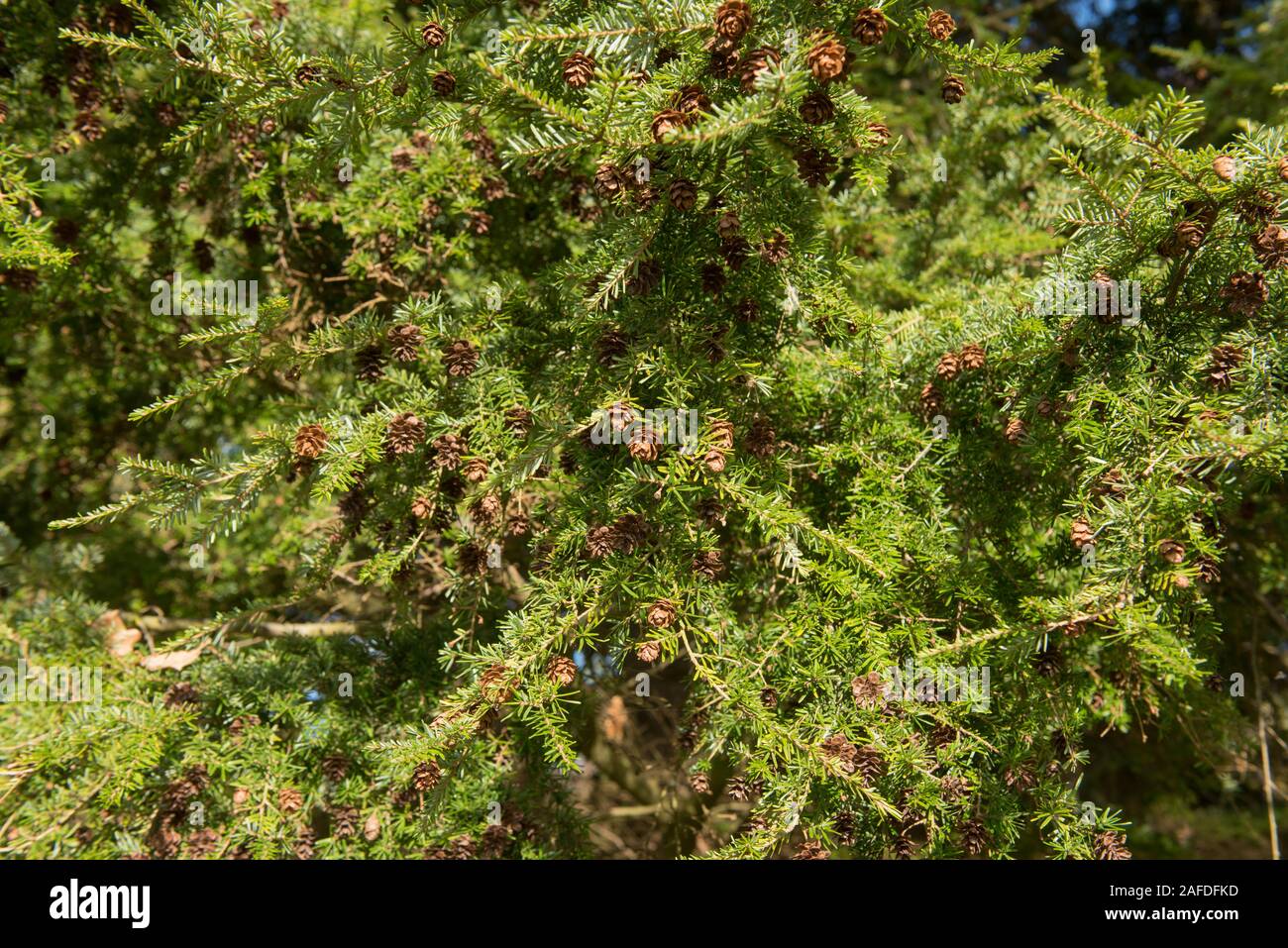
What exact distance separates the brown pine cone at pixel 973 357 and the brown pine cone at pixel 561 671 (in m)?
0.82

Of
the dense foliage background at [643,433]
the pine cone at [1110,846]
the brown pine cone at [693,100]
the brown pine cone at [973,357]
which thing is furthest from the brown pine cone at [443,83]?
the pine cone at [1110,846]

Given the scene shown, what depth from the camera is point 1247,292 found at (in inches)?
50.4

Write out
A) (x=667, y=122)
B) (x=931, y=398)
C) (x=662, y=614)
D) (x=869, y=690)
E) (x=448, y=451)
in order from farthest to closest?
1. (x=931, y=398)
2. (x=448, y=451)
3. (x=869, y=690)
4. (x=662, y=614)
5. (x=667, y=122)

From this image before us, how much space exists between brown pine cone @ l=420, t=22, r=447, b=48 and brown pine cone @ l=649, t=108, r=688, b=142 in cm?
39

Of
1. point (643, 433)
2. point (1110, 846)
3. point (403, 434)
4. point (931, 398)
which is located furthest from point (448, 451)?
point (1110, 846)

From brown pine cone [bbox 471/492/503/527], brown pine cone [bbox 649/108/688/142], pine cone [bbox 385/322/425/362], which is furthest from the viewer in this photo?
pine cone [bbox 385/322/425/362]

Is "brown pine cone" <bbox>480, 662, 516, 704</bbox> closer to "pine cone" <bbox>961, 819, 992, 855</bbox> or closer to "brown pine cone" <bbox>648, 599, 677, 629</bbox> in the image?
"brown pine cone" <bbox>648, 599, 677, 629</bbox>

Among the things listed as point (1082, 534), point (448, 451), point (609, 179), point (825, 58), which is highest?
point (825, 58)

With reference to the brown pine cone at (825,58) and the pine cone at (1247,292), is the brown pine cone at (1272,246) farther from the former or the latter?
the brown pine cone at (825,58)

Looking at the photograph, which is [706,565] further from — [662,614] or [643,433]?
[643,433]

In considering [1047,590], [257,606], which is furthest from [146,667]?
[1047,590]

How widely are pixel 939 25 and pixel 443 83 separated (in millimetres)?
732

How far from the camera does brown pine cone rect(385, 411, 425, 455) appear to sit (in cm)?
148

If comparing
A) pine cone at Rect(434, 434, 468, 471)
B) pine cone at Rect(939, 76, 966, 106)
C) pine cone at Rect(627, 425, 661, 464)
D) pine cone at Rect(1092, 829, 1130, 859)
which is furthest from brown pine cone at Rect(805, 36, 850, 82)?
pine cone at Rect(1092, 829, 1130, 859)
